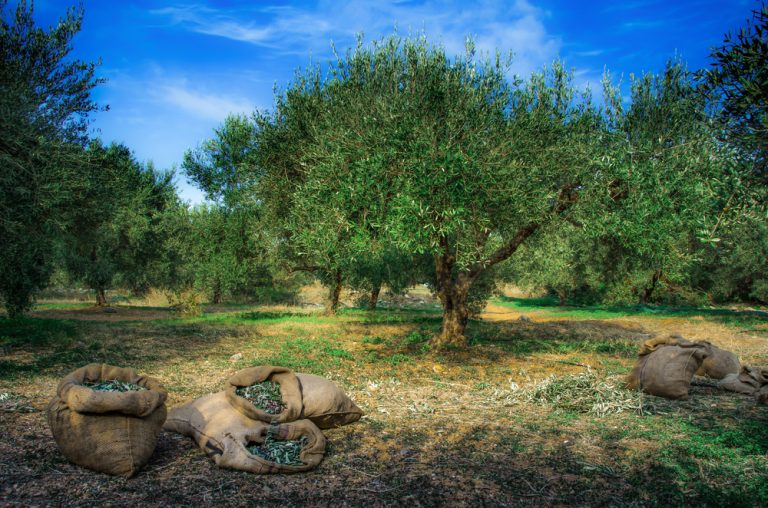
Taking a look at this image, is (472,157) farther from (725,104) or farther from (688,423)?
(688,423)

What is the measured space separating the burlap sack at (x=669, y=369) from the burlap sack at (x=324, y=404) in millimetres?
6231

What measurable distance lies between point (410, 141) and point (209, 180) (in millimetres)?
16080

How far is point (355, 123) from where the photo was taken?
1275 centimetres

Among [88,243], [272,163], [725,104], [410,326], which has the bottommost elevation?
[410,326]

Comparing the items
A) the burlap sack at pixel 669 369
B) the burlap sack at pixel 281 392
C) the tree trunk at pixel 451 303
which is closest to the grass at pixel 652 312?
the tree trunk at pixel 451 303

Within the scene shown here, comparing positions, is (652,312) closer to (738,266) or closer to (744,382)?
(738,266)

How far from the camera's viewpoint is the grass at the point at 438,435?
5.57m

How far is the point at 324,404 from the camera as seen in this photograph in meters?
7.50

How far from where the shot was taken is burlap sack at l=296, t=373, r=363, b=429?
742 centimetres

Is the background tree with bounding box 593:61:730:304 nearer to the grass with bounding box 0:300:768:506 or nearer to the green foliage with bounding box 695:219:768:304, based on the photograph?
the grass with bounding box 0:300:768:506

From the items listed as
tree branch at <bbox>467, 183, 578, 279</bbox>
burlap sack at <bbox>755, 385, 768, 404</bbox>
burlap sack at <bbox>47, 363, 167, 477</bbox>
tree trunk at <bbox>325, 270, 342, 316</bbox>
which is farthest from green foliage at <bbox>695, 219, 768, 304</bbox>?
burlap sack at <bbox>47, 363, 167, 477</bbox>

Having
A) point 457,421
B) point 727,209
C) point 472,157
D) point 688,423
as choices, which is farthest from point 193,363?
point 727,209

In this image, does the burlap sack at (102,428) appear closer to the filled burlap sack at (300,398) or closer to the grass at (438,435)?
the grass at (438,435)

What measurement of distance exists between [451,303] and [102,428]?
38.5 ft
